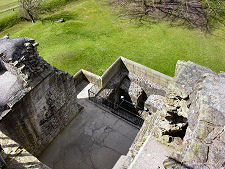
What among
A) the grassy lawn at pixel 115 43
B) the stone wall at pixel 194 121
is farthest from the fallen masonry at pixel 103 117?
the grassy lawn at pixel 115 43

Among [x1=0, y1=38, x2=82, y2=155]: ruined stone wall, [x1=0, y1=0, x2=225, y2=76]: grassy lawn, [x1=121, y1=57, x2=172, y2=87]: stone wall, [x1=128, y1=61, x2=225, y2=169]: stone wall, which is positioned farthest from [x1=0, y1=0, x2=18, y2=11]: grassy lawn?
[x1=128, y1=61, x2=225, y2=169]: stone wall

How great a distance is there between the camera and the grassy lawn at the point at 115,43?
1777 cm

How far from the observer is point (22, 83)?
8359 mm

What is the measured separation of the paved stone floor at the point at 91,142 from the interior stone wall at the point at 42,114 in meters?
0.64

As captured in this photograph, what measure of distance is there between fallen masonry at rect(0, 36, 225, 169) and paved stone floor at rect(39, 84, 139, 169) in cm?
5

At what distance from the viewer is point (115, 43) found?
20109mm

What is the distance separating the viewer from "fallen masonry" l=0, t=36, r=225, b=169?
18.2 ft

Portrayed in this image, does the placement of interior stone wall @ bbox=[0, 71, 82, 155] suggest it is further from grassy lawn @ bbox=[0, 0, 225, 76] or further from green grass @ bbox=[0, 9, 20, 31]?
green grass @ bbox=[0, 9, 20, 31]

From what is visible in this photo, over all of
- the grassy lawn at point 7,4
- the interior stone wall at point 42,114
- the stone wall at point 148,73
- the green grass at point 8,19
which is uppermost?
the grassy lawn at point 7,4

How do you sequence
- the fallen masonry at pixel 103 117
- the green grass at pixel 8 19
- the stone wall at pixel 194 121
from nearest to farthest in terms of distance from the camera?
the stone wall at pixel 194 121 < the fallen masonry at pixel 103 117 < the green grass at pixel 8 19

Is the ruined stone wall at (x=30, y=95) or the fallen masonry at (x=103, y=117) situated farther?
the ruined stone wall at (x=30, y=95)

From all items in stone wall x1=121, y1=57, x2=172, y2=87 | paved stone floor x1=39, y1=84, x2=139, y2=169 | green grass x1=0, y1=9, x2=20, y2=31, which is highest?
green grass x1=0, y1=9, x2=20, y2=31

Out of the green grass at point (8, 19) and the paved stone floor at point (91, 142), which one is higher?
the green grass at point (8, 19)

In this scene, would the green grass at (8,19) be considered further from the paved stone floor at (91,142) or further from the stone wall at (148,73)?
the paved stone floor at (91,142)
